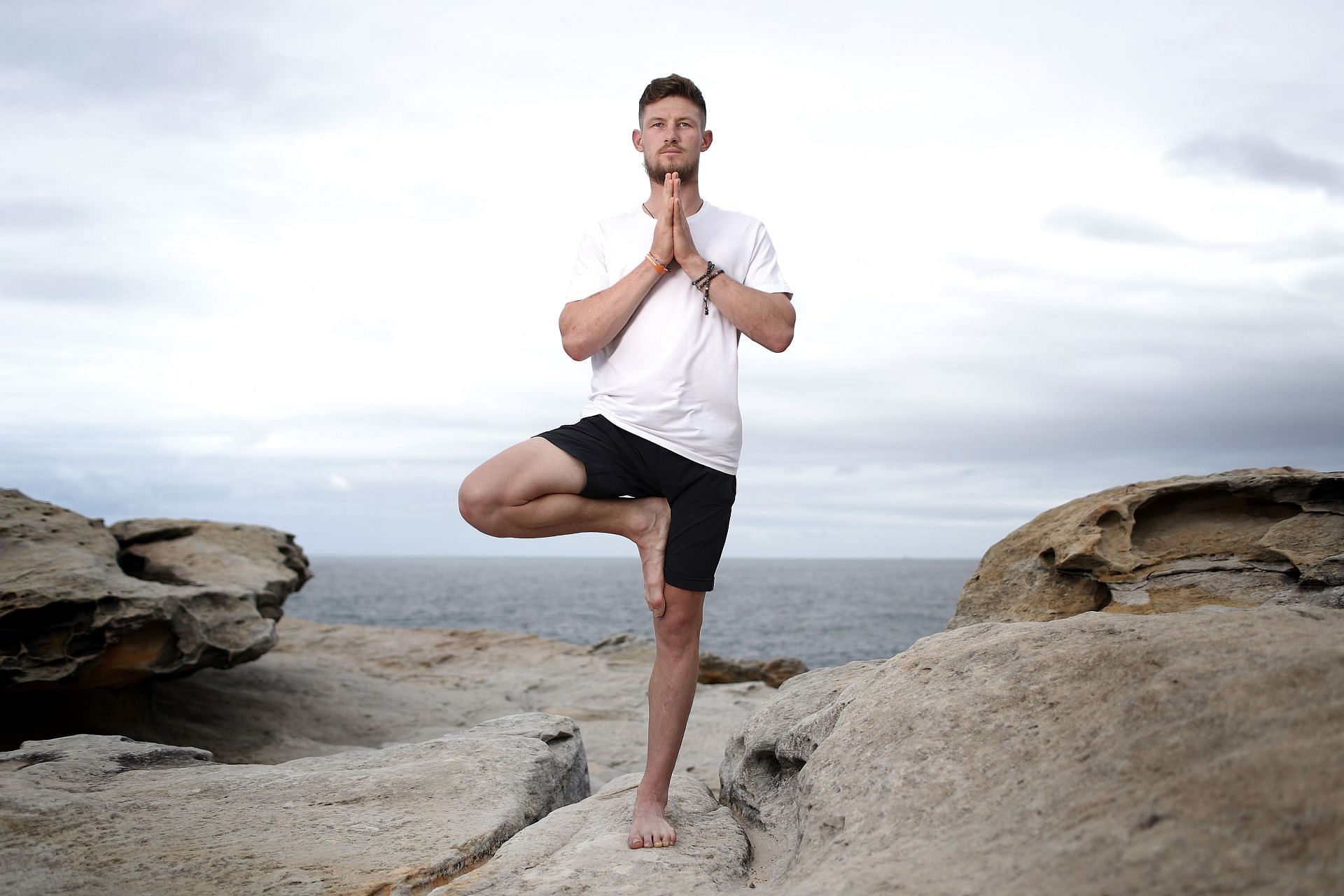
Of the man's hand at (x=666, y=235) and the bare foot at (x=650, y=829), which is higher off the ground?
the man's hand at (x=666, y=235)

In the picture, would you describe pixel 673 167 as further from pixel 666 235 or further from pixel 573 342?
pixel 573 342

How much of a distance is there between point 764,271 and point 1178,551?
3.17 meters

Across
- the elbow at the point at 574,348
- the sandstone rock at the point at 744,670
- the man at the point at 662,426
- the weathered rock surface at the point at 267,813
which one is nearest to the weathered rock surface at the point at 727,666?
the sandstone rock at the point at 744,670

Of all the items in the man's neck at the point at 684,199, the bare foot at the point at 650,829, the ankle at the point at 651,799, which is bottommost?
the bare foot at the point at 650,829

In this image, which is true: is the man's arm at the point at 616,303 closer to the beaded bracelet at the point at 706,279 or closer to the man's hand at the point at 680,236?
the man's hand at the point at 680,236

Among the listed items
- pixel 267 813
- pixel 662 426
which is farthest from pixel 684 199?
pixel 267 813

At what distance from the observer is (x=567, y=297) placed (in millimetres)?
3695

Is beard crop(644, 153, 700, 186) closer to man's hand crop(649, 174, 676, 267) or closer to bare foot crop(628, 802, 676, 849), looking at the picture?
man's hand crop(649, 174, 676, 267)

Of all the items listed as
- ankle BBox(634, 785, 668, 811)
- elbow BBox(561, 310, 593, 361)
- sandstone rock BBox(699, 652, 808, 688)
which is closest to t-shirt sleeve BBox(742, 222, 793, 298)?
elbow BBox(561, 310, 593, 361)

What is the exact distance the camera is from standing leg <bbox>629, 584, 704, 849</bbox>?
11.5 ft

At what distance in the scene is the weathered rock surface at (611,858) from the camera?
3.00 meters

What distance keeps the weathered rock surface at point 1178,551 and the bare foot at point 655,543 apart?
246 centimetres

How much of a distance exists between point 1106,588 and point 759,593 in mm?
62488

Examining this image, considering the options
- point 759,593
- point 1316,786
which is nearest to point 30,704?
point 1316,786
